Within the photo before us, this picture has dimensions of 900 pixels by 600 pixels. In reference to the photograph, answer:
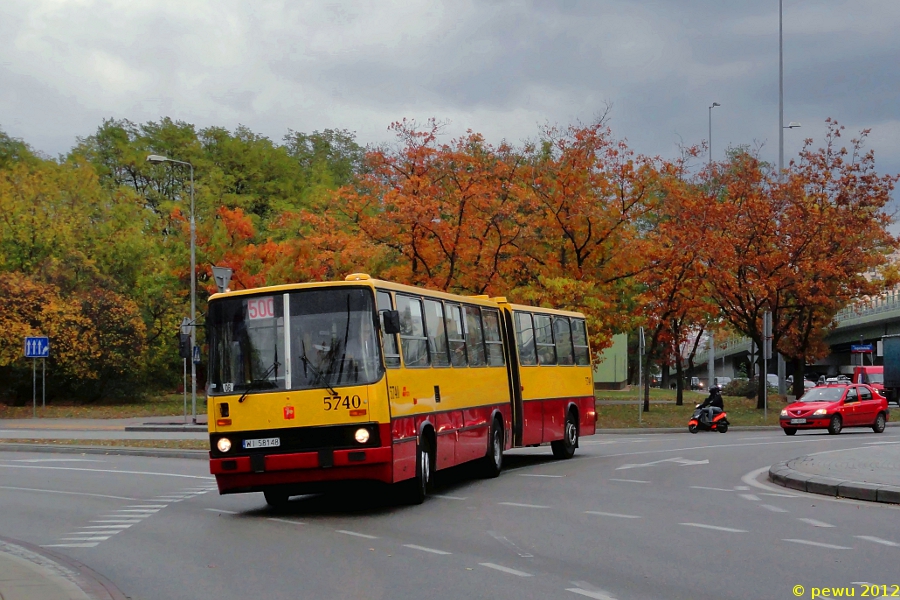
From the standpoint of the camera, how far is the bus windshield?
1479 centimetres

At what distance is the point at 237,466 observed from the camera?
48.3 feet

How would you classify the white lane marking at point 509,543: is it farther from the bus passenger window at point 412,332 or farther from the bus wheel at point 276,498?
the bus wheel at point 276,498

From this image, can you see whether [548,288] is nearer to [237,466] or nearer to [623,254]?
[623,254]

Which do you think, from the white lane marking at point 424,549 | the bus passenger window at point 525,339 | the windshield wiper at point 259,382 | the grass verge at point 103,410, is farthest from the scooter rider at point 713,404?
the white lane marking at point 424,549

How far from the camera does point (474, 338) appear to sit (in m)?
19.8

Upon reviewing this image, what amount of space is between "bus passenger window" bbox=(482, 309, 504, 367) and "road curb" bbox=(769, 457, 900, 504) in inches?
198

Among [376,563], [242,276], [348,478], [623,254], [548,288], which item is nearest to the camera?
[376,563]

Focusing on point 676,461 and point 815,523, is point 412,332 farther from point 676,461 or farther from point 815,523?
point 676,461

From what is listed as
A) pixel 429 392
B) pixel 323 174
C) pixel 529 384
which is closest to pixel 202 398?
pixel 323 174

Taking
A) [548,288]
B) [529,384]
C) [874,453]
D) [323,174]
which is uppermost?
[323,174]

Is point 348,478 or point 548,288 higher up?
point 548,288

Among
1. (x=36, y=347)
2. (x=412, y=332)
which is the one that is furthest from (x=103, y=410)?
(x=412, y=332)

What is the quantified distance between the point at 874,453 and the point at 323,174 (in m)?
56.4

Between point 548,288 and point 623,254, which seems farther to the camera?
point 623,254
